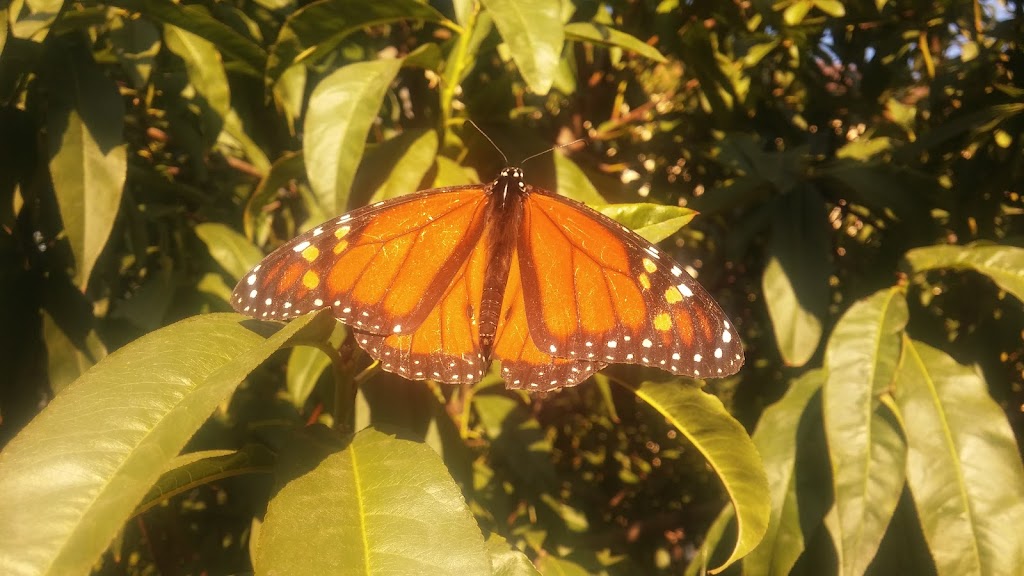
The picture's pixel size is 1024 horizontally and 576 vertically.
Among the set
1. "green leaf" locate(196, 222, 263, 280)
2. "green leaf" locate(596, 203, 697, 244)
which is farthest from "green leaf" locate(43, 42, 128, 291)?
"green leaf" locate(596, 203, 697, 244)

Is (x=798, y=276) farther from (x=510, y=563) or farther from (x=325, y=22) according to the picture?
(x=325, y=22)

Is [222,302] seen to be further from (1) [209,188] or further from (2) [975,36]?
(2) [975,36]

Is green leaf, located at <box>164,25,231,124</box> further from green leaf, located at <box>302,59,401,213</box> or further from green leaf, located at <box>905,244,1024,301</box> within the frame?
green leaf, located at <box>905,244,1024,301</box>

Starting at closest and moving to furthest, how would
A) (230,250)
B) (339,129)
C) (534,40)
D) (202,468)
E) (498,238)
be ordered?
(202,468)
(534,40)
(339,129)
(498,238)
(230,250)

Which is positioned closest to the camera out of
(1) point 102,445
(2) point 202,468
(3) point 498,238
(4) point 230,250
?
(1) point 102,445

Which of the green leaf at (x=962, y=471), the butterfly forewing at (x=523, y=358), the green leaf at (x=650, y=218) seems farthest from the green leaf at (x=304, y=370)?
the green leaf at (x=962, y=471)

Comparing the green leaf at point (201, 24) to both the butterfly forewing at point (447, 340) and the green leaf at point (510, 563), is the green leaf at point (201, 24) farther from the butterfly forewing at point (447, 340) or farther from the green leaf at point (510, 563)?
the green leaf at point (510, 563)

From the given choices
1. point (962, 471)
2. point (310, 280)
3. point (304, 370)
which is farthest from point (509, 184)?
point (962, 471)

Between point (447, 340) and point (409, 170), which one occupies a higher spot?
point (409, 170)
